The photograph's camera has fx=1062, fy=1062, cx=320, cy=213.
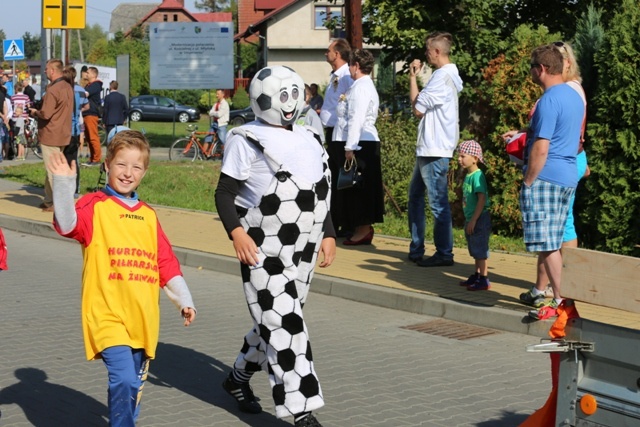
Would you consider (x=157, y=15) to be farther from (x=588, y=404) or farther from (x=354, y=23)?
(x=588, y=404)

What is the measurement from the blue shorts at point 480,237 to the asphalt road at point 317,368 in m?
0.77

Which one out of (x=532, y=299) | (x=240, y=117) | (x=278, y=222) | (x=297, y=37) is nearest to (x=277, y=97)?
(x=278, y=222)

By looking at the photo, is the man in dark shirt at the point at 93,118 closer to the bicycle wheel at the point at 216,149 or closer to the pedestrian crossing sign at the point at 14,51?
the bicycle wheel at the point at 216,149

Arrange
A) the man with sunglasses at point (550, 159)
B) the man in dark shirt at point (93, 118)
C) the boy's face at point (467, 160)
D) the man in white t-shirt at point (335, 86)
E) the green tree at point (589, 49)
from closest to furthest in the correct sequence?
the man with sunglasses at point (550, 159), the boy's face at point (467, 160), the man in white t-shirt at point (335, 86), the green tree at point (589, 49), the man in dark shirt at point (93, 118)

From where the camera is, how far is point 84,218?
4.80 meters

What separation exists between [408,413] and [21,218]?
31.3 feet

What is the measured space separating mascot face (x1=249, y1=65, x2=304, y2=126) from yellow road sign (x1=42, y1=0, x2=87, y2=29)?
1312 centimetres

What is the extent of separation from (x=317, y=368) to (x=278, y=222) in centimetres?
193

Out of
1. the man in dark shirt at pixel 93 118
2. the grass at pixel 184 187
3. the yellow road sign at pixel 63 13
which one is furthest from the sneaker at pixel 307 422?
the man in dark shirt at pixel 93 118

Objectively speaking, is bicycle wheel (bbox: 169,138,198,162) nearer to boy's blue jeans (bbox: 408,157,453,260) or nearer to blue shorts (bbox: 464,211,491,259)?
boy's blue jeans (bbox: 408,157,453,260)

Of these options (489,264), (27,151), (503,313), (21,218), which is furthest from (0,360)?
(27,151)

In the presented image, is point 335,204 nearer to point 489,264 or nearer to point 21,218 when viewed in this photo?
point 489,264

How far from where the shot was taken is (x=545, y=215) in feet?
25.0

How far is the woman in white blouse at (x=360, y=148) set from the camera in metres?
10.9
